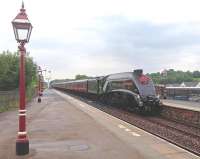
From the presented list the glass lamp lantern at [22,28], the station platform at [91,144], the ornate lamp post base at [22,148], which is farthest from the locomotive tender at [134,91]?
the ornate lamp post base at [22,148]

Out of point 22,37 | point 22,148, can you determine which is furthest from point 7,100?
point 22,148

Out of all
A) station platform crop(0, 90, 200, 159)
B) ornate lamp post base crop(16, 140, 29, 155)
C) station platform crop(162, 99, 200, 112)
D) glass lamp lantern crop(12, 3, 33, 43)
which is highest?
glass lamp lantern crop(12, 3, 33, 43)

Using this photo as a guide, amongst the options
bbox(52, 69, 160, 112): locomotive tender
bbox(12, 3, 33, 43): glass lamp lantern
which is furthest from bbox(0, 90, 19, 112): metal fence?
bbox(12, 3, 33, 43): glass lamp lantern

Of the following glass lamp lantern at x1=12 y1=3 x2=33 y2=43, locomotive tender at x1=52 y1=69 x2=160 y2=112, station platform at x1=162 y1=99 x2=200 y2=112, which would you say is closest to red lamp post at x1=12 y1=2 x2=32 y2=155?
glass lamp lantern at x1=12 y1=3 x2=33 y2=43

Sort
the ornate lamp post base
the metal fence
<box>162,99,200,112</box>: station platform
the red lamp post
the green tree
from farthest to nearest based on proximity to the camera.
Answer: the green tree
the metal fence
<box>162,99,200,112</box>: station platform
the red lamp post
the ornate lamp post base

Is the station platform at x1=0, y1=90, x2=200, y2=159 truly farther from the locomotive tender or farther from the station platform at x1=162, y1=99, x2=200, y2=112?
the locomotive tender

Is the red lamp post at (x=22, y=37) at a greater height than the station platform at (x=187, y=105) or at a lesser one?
greater

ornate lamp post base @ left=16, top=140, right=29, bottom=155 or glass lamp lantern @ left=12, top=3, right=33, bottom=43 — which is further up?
glass lamp lantern @ left=12, top=3, right=33, bottom=43

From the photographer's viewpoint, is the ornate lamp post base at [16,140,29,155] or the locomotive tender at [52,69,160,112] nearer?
the ornate lamp post base at [16,140,29,155]

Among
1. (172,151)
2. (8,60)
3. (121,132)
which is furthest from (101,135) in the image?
(8,60)

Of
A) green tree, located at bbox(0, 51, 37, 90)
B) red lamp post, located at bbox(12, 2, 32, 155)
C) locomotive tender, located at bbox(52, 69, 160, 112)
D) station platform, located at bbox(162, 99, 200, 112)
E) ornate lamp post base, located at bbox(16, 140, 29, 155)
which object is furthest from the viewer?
green tree, located at bbox(0, 51, 37, 90)

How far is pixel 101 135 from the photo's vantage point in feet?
51.6

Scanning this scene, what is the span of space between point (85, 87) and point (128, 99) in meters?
28.1

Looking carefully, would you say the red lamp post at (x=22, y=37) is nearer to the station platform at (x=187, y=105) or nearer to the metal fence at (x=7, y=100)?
the station platform at (x=187, y=105)
